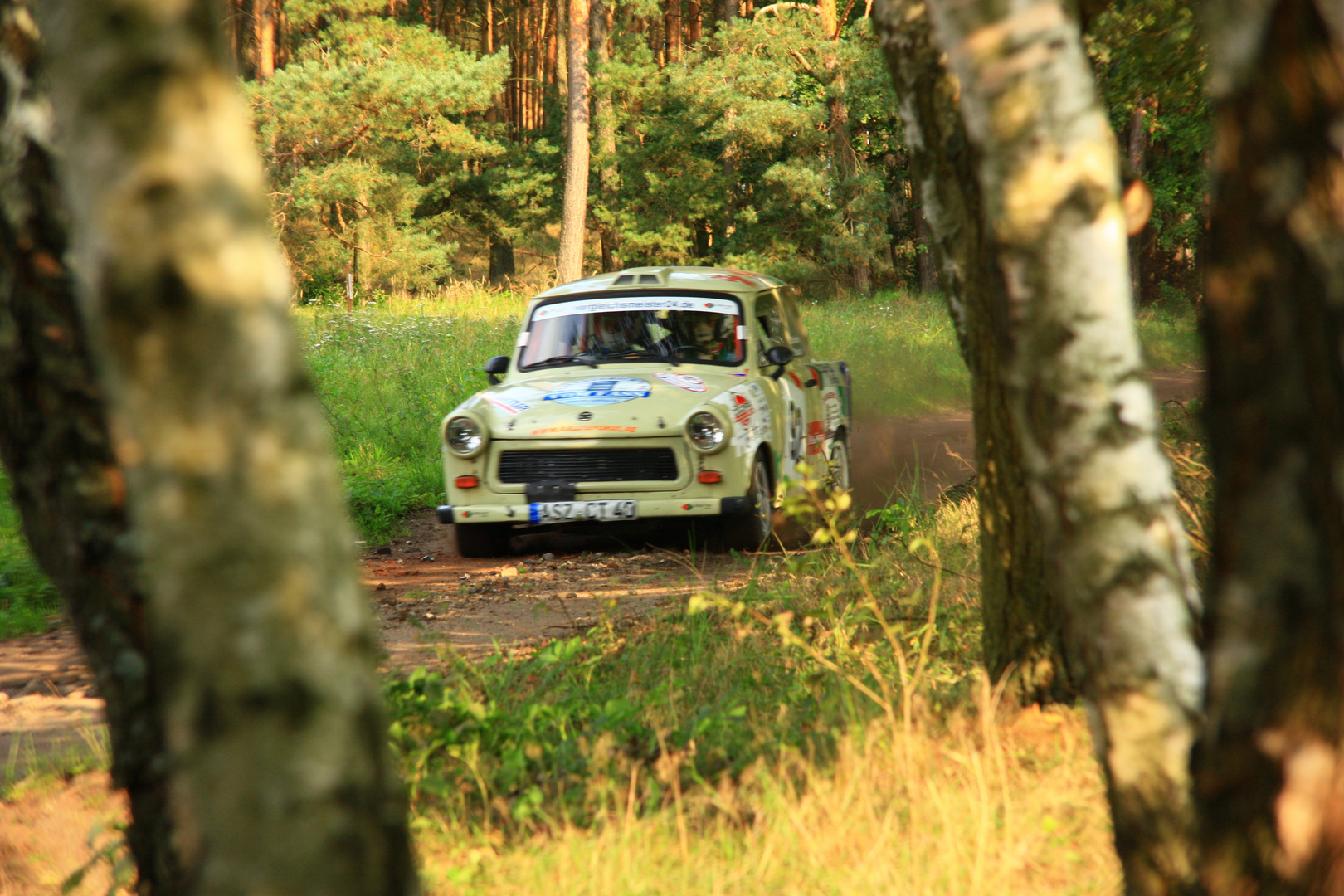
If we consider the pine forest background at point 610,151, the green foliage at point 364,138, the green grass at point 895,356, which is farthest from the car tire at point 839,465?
the green foliage at point 364,138

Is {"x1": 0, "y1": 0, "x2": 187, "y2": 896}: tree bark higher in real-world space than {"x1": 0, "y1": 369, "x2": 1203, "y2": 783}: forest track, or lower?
higher

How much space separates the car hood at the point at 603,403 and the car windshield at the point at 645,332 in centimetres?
19

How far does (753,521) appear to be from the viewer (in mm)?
6910

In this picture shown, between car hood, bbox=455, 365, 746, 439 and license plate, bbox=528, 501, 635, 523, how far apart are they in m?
0.40

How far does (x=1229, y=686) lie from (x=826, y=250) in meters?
29.5

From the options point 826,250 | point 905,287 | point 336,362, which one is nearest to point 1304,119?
point 336,362

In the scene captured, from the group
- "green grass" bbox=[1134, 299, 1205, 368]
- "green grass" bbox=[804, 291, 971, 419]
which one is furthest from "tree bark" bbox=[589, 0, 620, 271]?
"green grass" bbox=[1134, 299, 1205, 368]

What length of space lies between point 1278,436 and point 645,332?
6378 millimetres

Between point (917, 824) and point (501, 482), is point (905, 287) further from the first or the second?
point (917, 824)

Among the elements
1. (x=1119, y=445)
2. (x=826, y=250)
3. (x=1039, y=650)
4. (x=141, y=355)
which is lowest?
(x=1039, y=650)

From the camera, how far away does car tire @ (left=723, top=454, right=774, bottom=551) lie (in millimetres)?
6859

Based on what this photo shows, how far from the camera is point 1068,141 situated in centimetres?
188

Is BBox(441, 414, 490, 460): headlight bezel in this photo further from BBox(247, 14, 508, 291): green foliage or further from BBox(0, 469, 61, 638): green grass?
BBox(247, 14, 508, 291): green foliage

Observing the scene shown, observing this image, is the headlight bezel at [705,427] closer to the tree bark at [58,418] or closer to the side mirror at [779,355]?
the side mirror at [779,355]
